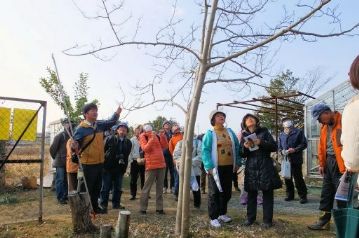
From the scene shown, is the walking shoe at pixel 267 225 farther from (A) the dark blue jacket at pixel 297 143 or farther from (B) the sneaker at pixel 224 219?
(A) the dark blue jacket at pixel 297 143

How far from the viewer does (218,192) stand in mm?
6449

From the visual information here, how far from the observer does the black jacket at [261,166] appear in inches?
239

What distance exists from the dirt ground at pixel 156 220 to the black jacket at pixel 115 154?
0.89m

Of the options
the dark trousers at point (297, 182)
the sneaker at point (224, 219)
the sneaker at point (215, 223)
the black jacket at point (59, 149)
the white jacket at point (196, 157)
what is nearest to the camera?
the sneaker at point (215, 223)

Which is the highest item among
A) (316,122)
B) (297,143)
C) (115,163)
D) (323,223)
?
(316,122)

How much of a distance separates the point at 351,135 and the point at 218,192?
13.4 ft

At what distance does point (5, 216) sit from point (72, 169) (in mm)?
1568

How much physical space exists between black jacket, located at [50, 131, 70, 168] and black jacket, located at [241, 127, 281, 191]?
460cm

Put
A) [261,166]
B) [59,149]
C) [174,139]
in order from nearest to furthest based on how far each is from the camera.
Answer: [261,166] < [59,149] < [174,139]

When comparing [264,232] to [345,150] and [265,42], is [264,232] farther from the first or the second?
[345,150]

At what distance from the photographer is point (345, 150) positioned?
2.60 m

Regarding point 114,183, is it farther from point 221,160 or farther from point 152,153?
point 221,160

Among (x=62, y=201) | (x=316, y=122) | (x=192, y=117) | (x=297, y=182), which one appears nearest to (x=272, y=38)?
(x=192, y=117)

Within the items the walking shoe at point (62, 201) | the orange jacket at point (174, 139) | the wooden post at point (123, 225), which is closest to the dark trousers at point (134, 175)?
the orange jacket at point (174, 139)
